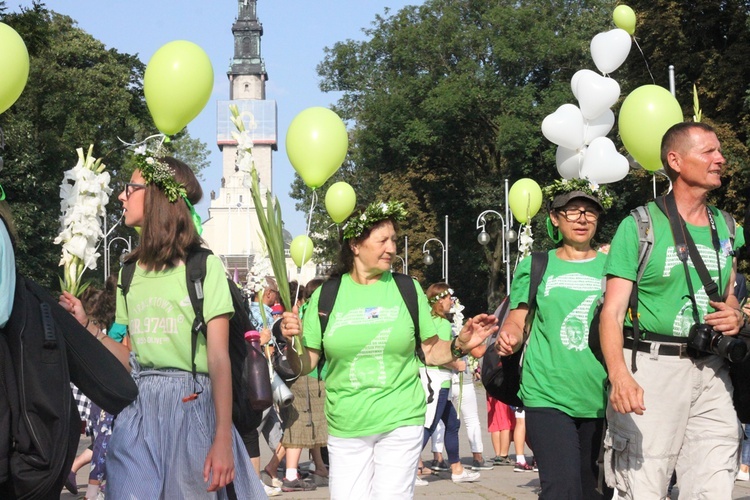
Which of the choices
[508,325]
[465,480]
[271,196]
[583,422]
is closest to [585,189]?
[508,325]

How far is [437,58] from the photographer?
5281cm

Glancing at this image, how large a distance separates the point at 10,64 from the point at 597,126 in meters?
6.29

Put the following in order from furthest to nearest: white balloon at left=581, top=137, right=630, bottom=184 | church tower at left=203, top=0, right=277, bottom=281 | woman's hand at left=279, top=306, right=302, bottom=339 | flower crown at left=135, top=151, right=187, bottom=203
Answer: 1. church tower at left=203, top=0, right=277, bottom=281
2. white balloon at left=581, top=137, right=630, bottom=184
3. woman's hand at left=279, top=306, right=302, bottom=339
4. flower crown at left=135, top=151, right=187, bottom=203

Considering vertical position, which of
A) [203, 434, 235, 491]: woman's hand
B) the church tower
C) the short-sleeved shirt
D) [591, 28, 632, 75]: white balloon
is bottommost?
[203, 434, 235, 491]: woman's hand

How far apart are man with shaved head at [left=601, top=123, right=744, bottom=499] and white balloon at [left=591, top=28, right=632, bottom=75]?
20.8ft

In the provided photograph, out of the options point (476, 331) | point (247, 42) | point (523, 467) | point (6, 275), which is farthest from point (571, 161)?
point (247, 42)

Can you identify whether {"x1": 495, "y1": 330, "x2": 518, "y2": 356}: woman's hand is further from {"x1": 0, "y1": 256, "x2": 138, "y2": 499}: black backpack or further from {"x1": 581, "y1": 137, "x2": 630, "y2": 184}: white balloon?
{"x1": 581, "y1": 137, "x2": 630, "y2": 184}: white balloon

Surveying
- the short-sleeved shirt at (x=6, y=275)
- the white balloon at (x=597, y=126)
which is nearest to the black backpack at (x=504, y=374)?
the short-sleeved shirt at (x=6, y=275)

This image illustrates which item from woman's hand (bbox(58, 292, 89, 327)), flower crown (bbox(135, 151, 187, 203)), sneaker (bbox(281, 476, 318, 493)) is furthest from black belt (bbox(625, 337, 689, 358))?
sneaker (bbox(281, 476, 318, 493))

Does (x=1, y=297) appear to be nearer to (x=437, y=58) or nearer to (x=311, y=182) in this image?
(x=311, y=182)

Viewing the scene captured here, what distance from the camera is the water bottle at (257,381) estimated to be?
4.79 m

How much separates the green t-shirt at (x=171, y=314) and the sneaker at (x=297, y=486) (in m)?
6.86

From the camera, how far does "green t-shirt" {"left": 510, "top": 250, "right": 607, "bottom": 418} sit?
19.4ft

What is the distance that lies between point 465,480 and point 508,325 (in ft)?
19.0
